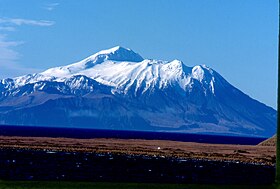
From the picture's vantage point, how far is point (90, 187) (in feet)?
46.2

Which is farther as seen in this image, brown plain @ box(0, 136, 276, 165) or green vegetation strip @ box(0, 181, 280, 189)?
brown plain @ box(0, 136, 276, 165)

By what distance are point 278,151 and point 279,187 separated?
759 mm

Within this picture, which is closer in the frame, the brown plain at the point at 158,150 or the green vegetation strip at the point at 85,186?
the green vegetation strip at the point at 85,186

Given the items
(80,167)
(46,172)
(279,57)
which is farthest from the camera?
(80,167)

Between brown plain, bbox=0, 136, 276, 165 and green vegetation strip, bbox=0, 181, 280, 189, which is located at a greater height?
brown plain, bbox=0, 136, 276, 165

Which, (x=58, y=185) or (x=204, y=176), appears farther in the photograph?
(x=204, y=176)

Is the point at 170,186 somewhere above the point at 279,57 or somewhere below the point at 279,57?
below

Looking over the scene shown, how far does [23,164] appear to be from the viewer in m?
76.7

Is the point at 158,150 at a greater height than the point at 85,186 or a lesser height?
greater

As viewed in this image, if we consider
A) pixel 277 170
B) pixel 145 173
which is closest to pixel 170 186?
pixel 277 170

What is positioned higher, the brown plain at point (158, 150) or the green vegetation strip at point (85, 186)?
the brown plain at point (158, 150)

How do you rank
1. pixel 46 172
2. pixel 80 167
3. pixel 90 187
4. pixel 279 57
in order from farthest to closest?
pixel 80 167, pixel 46 172, pixel 90 187, pixel 279 57

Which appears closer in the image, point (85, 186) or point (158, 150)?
point (85, 186)

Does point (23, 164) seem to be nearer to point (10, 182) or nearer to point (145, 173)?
point (145, 173)
